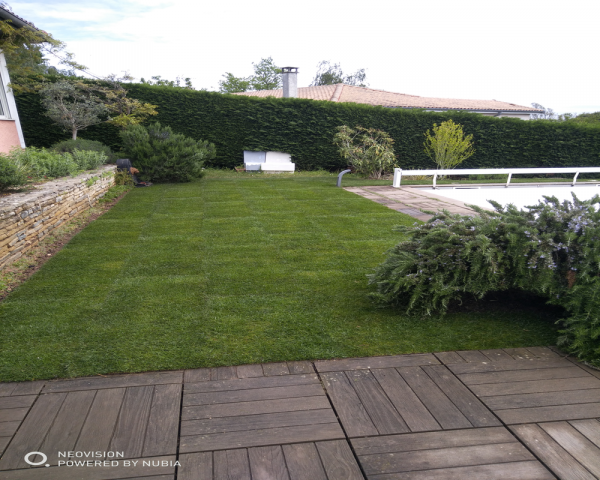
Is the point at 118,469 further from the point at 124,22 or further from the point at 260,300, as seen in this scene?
the point at 124,22

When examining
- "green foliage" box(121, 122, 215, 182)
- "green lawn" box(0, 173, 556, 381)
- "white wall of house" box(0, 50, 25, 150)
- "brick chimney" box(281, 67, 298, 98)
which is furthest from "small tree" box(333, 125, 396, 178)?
"white wall of house" box(0, 50, 25, 150)

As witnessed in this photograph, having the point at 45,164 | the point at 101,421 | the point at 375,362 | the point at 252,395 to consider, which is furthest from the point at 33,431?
the point at 45,164

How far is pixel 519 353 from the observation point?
99.4 inches

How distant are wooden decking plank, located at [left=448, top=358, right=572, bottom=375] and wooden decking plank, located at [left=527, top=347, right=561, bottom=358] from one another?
0.16ft

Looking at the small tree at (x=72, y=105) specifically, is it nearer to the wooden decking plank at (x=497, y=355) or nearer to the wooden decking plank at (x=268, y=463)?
the wooden decking plank at (x=268, y=463)

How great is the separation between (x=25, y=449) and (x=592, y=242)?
368 cm

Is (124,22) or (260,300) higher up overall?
(124,22)

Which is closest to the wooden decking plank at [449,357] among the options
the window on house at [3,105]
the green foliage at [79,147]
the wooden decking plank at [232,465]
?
the wooden decking plank at [232,465]

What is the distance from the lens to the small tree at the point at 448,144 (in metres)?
12.6

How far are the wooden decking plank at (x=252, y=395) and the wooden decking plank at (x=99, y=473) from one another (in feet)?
1.31

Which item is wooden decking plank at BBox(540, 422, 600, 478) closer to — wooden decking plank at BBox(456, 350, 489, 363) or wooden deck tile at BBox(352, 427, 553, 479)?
wooden deck tile at BBox(352, 427, 553, 479)

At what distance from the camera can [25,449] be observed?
5.57 feet

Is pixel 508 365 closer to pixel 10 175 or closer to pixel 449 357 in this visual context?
pixel 449 357

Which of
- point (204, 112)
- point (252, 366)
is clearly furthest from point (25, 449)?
point (204, 112)
